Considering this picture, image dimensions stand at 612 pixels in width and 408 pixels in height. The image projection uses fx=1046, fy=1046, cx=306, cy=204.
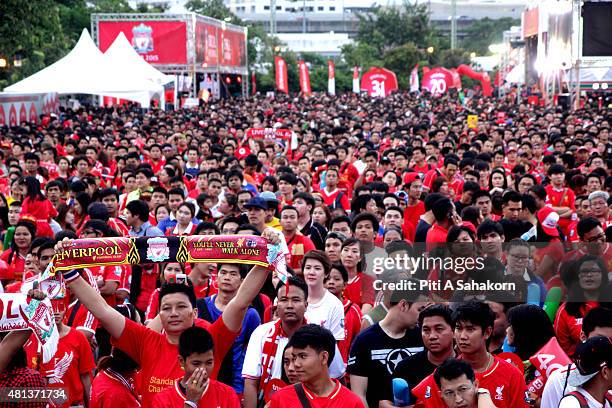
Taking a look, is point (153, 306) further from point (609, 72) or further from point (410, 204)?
point (609, 72)

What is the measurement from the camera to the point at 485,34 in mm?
105562

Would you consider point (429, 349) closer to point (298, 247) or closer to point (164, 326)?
point (164, 326)

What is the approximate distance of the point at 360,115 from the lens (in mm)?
37562

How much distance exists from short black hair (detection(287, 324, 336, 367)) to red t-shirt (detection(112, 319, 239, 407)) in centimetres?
57

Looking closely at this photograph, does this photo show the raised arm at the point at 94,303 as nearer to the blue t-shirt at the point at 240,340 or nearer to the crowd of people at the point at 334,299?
the crowd of people at the point at 334,299

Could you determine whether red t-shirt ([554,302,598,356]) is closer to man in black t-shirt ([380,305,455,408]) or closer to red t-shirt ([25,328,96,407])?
man in black t-shirt ([380,305,455,408])

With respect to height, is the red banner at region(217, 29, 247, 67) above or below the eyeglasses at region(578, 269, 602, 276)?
above

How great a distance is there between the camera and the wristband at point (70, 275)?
210 inches

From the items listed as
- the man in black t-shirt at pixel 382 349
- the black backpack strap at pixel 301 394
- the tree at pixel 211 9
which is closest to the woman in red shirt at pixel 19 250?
the man in black t-shirt at pixel 382 349

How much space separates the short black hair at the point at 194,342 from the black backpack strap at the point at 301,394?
47cm

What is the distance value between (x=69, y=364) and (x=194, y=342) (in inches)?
49.8

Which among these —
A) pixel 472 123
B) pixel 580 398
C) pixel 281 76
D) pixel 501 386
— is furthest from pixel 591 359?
pixel 281 76

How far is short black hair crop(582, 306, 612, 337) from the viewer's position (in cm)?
583

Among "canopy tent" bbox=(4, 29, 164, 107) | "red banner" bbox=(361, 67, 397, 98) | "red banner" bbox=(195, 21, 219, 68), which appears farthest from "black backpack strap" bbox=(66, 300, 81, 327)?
"red banner" bbox=(361, 67, 397, 98)
